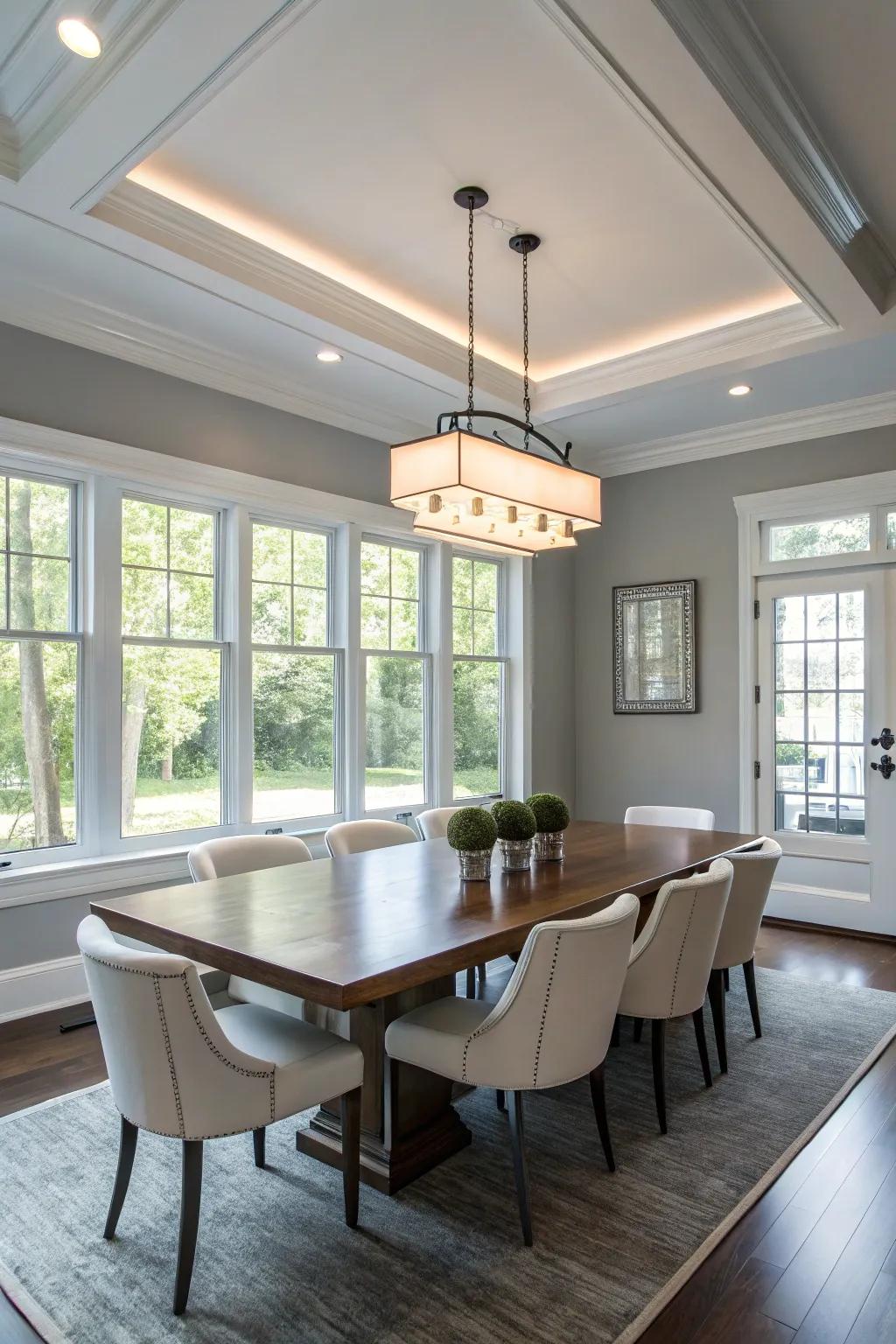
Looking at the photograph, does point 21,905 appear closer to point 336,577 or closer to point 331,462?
point 336,577

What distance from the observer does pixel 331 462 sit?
4754 mm

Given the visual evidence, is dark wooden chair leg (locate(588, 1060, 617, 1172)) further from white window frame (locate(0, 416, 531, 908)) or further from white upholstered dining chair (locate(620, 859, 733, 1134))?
white window frame (locate(0, 416, 531, 908))

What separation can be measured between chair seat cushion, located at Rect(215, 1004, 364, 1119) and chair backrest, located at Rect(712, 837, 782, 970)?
148 cm

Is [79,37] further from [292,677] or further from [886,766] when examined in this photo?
[886,766]

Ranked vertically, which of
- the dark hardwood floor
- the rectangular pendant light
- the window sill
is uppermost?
the rectangular pendant light

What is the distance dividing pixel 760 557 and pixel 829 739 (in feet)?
3.84

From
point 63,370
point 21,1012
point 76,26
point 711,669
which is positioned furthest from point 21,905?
point 711,669

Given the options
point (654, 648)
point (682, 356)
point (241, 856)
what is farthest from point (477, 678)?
point (241, 856)

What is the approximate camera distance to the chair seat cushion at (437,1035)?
2.15m

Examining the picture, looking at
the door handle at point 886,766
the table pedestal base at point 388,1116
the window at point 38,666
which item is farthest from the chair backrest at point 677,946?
the door handle at point 886,766

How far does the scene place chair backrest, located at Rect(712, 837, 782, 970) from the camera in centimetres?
303

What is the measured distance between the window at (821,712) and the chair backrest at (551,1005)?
3295 mm

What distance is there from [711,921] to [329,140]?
2783 millimetres

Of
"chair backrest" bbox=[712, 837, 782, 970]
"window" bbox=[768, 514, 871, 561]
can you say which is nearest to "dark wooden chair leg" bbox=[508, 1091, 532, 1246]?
"chair backrest" bbox=[712, 837, 782, 970]
